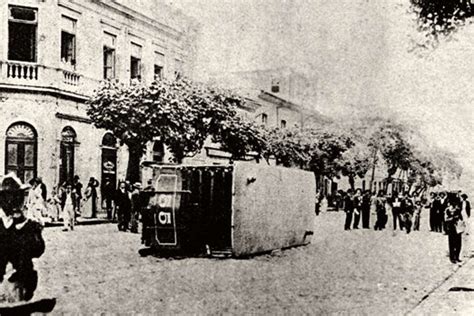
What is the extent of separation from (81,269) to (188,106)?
36.0 feet

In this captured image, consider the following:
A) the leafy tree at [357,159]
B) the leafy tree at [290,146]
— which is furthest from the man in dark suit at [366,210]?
the leafy tree at [357,159]

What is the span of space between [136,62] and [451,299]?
18059 millimetres

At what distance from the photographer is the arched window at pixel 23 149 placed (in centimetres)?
1179

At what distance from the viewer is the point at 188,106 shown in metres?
20.5

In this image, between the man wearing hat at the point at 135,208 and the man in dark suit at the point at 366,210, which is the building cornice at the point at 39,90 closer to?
the man wearing hat at the point at 135,208

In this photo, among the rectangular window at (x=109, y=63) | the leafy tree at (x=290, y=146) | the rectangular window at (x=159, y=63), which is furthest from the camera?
the leafy tree at (x=290, y=146)

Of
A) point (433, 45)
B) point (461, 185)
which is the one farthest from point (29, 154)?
point (461, 185)

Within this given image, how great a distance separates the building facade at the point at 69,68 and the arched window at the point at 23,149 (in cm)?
2

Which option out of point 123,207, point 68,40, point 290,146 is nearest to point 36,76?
point 68,40

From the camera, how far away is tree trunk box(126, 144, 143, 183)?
65.3 feet

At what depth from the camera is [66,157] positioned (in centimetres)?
1631

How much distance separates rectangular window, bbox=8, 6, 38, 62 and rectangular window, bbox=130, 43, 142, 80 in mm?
8425

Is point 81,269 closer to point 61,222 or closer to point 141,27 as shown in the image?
point 61,222

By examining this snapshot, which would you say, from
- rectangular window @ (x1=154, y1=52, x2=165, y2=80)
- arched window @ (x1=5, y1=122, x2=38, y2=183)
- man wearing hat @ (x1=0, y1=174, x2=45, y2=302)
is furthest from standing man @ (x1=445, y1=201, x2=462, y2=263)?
rectangular window @ (x1=154, y1=52, x2=165, y2=80)
